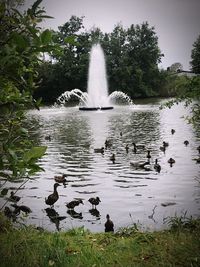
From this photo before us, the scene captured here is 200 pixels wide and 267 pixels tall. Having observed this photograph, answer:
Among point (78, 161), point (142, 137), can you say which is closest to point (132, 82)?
point (142, 137)

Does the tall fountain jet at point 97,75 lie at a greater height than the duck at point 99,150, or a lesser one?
greater

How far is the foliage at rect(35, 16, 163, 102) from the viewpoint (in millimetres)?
75688

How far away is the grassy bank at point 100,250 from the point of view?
5188 mm

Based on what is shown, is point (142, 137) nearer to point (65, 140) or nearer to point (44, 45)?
point (65, 140)

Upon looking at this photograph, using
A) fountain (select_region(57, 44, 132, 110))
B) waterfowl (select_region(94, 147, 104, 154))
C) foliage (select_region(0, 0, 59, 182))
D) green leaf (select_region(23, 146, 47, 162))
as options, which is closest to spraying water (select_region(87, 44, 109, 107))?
fountain (select_region(57, 44, 132, 110))

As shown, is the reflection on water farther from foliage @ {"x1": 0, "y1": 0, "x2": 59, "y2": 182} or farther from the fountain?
the fountain

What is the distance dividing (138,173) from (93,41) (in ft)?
222

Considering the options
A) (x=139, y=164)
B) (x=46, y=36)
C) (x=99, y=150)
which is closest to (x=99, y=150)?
(x=99, y=150)

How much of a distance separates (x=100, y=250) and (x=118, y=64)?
73092 millimetres

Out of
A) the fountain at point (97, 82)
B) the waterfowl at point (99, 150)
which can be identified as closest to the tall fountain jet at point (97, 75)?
the fountain at point (97, 82)

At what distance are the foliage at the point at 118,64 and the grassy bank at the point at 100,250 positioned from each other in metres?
69.0

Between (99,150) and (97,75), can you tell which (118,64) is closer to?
(97,75)

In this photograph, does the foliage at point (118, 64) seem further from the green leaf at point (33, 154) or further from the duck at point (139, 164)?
the green leaf at point (33, 154)

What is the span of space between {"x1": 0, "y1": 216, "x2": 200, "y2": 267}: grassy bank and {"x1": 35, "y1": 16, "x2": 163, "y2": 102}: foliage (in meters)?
69.0
